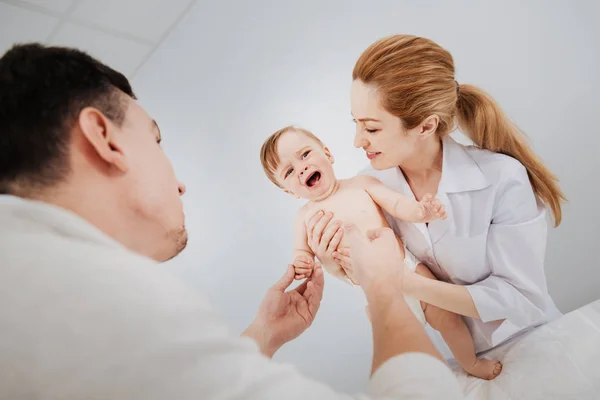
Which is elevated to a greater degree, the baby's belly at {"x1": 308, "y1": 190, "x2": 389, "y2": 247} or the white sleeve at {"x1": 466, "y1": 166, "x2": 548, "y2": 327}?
the baby's belly at {"x1": 308, "y1": 190, "x2": 389, "y2": 247}

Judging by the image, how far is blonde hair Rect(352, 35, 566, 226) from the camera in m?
1.32

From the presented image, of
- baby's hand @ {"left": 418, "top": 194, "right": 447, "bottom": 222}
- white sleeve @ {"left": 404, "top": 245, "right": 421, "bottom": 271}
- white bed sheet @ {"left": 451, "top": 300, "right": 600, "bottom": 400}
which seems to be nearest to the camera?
white bed sheet @ {"left": 451, "top": 300, "right": 600, "bottom": 400}

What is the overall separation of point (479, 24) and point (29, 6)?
5.38 ft

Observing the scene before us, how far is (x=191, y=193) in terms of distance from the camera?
67.4 inches

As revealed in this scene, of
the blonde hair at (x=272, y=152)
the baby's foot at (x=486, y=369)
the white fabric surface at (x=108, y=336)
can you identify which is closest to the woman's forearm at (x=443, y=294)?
the baby's foot at (x=486, y=369)

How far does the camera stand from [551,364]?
4.15ft

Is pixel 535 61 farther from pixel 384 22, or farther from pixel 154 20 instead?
pixel 154 20

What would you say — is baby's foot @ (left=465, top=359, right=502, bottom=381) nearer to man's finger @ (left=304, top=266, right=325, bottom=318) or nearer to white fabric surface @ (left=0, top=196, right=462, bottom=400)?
man's finger @ (left=304, top=266, right=325, bottom=318)

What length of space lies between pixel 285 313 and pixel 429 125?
70 centimetres

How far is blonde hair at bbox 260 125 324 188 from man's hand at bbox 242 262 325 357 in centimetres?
35

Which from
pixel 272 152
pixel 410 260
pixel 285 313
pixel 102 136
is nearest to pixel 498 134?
pixel 410 260

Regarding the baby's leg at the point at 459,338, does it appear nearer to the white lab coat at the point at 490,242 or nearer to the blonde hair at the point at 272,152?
the white lab coat at the point at 490,242

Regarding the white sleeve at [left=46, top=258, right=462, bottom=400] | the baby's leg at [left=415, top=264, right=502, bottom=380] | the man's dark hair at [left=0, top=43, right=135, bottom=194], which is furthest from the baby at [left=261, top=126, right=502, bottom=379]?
the white sleeve at [left=46, top=258, right=462, bottom=400]

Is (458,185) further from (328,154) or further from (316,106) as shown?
(316,106)
